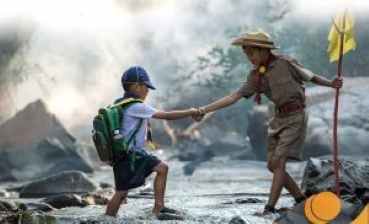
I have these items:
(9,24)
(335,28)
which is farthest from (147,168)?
(9,24)

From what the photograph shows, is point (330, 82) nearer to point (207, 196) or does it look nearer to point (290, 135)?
point (290, 135)

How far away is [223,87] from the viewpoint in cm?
2459

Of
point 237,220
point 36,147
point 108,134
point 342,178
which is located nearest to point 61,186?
point 108,134

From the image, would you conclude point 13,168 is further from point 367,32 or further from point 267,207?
point 267,207

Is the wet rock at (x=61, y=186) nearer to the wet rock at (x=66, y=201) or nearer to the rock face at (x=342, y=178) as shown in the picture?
the wet rock at (x=66, y=201)

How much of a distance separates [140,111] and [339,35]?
176 cm

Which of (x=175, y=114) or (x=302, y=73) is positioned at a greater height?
(x=302, y=73)

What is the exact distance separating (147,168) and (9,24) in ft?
41.1

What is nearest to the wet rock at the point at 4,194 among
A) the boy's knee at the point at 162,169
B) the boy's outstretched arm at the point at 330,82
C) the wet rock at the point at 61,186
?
the wet rock at the point at 61,186

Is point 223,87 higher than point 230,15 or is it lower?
lower

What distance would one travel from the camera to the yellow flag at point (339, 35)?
18.4 ft

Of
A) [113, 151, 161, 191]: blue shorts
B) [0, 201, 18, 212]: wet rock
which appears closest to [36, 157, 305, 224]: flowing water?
[113, 151, 161, 191]: blue shorts

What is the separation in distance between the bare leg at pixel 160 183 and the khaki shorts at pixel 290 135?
0.90 meters

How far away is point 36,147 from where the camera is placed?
685 inches
